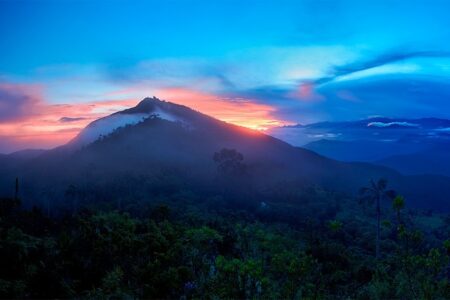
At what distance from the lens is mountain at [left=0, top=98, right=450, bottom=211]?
89.9 m

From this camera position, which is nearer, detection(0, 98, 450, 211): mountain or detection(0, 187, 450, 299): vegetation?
detection(0, 187, 450, 299): vegetation

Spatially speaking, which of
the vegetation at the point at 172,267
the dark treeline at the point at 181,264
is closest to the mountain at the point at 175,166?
the dark treeline at the point at 181,264

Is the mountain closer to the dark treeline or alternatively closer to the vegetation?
the dark treeline

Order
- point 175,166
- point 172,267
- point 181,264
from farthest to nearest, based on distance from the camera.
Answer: point 175,166 → point 181,264 → point 172,267

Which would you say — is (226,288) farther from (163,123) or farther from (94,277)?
(163,123)

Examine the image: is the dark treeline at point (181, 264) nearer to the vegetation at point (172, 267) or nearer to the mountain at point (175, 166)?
the vegetation at point (172, 267)

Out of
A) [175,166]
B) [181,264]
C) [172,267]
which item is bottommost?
[181,264]

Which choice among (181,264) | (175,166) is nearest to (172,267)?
(181,264)

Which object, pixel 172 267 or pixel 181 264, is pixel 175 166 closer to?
pixel 181 264

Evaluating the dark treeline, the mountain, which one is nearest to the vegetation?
the dark treeline

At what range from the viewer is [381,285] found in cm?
1123

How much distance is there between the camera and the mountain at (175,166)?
89.9 m

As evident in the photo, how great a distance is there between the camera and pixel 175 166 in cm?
11556

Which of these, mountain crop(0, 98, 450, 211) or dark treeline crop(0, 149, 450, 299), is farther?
mountain crop(0, 98, 450, 211)
